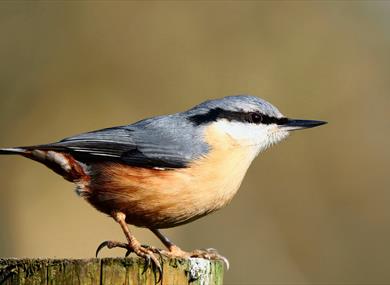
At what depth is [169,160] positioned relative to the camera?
511cm

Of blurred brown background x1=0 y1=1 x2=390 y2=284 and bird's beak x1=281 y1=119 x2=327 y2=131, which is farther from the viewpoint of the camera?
blurred brown background x1=0 y1=1 x2=390 y2=284

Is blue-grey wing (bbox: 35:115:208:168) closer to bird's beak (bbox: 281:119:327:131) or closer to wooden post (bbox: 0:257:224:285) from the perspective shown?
bird's beak (bbox: 281:119:327:131)

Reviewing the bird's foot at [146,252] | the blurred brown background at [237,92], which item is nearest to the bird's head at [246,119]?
the bird's foot at [146,252]

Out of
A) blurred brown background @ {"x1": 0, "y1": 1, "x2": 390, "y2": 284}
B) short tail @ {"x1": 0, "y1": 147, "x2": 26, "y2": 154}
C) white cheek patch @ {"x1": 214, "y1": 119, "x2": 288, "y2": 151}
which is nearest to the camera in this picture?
short tail @ {"x1": 0, "y1": 147, "x2": 26, "y2": 154}

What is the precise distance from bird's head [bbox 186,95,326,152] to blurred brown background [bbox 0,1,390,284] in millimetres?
2602

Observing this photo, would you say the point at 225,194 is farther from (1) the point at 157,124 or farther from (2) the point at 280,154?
(2) the point at 280,154

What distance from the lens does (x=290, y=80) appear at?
922 cm

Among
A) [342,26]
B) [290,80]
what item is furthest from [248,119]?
[342,26]

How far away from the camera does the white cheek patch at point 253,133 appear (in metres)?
→ 5.40

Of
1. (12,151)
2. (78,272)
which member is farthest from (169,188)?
(78,272)

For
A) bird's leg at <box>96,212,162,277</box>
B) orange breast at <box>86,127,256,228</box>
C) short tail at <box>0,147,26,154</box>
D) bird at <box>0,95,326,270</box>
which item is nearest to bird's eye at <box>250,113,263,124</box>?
bird at <box>0,95,326,270</box>

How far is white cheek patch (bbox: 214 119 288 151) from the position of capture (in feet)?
17.7

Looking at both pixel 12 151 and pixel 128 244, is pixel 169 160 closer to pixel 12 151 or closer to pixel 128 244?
pixel 128 244

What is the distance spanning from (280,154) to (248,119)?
3.43m
